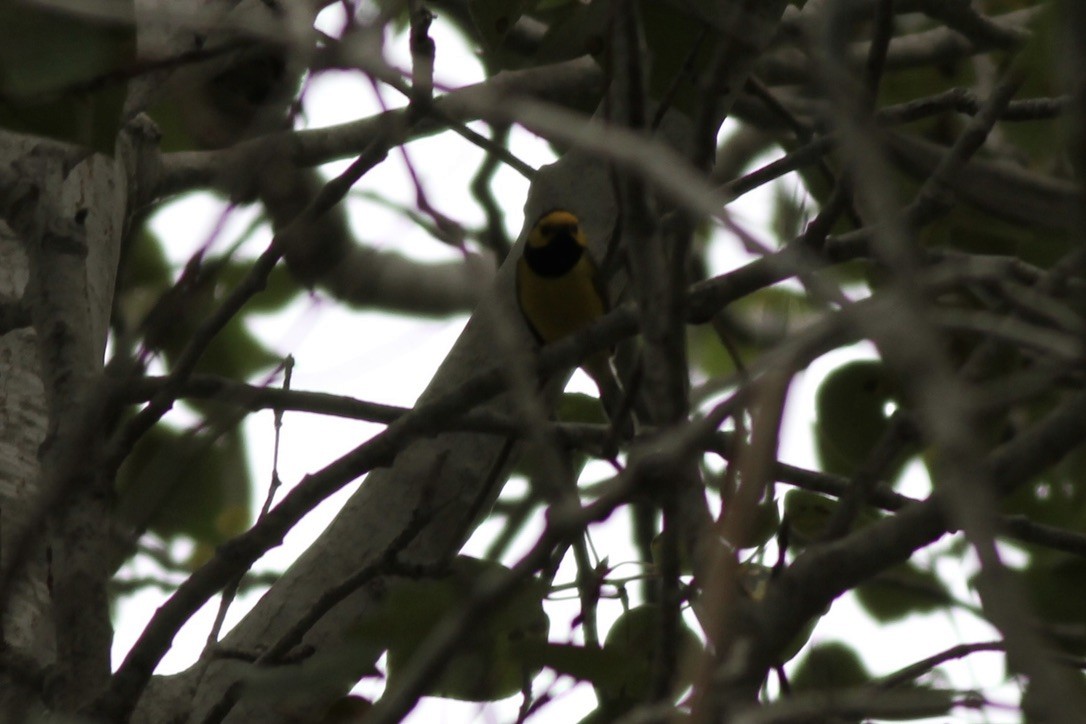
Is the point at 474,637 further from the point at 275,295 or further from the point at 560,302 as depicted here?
the point at 560,302

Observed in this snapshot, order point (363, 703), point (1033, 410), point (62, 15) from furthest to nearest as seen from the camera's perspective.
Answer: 1. point (1033, 410)
2. point (363, 703)
3. point (62, 15)

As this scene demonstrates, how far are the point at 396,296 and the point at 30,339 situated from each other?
1836 mm

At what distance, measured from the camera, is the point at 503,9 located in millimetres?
2709

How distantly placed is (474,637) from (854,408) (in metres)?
1.61

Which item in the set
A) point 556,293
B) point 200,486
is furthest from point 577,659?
point 556,293

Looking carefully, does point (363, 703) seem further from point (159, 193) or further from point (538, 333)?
point (538, 333)

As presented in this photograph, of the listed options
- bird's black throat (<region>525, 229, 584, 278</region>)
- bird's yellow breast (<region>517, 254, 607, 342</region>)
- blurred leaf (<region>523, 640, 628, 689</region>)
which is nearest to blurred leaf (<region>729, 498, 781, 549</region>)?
blurred leaf (<region>523, 640, 628, 689</region>)

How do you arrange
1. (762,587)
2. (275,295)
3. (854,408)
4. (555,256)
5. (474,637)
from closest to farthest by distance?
(474,637) → (762,587) → (854,408) → (275,295) → (555,256)

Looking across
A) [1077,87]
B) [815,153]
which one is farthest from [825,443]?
[1077,87]

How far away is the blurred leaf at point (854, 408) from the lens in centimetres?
330

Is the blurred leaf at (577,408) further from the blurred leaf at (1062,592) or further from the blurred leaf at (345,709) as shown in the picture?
the blurred leaf at (345,709)

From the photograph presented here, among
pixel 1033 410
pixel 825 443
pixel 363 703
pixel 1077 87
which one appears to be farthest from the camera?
pixel 1033 410

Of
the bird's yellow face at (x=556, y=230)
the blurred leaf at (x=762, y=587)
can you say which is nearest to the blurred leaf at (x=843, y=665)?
the blurred leaf at (x=762, y=587)

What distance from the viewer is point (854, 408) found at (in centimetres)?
333
